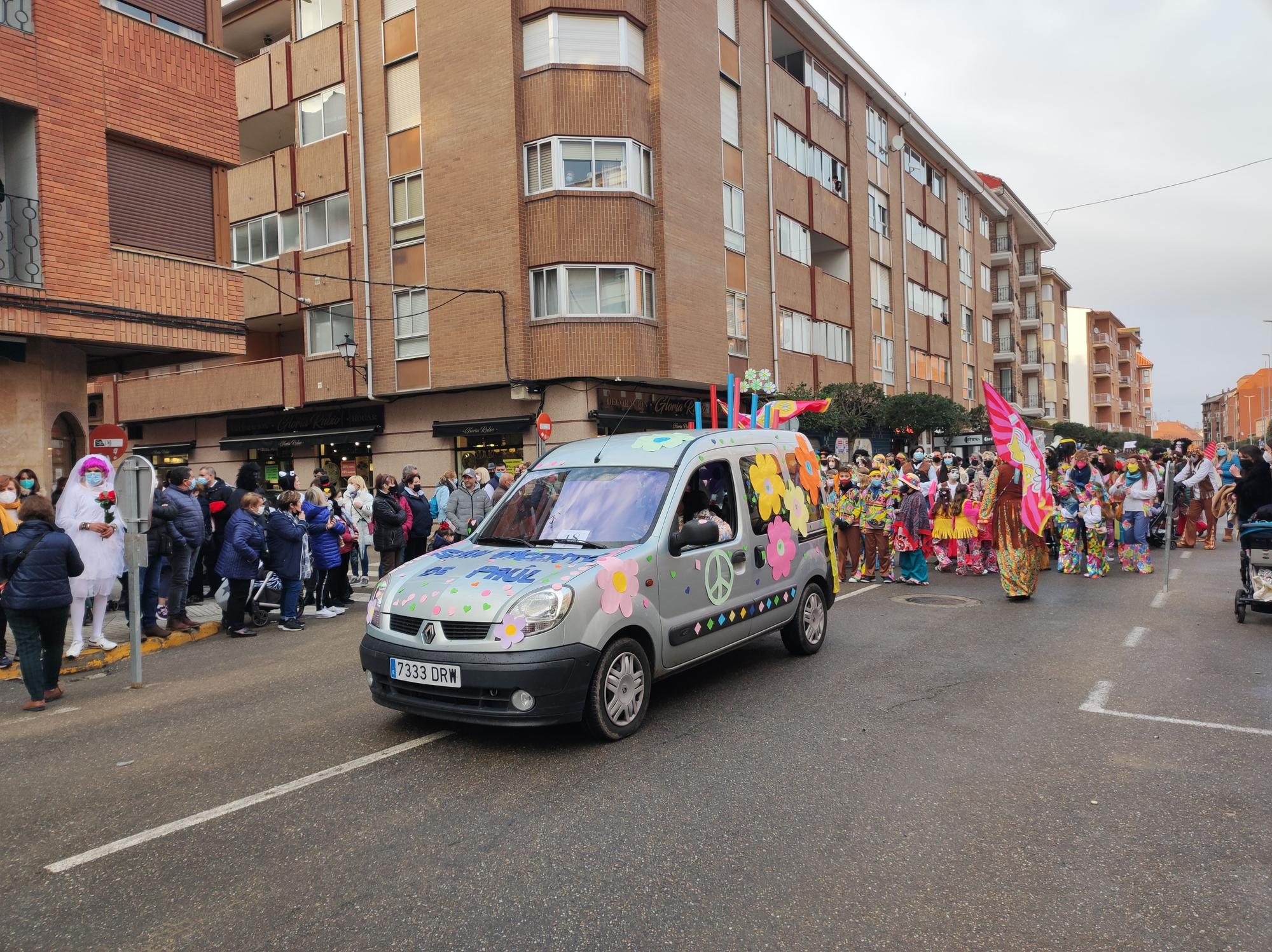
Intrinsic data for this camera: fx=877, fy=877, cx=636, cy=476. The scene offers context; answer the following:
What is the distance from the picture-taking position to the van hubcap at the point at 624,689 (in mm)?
5367

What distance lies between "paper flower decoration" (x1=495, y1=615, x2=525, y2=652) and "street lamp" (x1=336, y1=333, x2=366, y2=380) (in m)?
20.0

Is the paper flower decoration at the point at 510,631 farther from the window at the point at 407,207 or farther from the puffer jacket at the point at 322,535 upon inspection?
the window at the point at 407,207

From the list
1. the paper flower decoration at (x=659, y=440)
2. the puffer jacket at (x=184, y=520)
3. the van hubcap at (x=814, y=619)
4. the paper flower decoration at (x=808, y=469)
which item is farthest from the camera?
the puffer jacket at (x=184, y=520)

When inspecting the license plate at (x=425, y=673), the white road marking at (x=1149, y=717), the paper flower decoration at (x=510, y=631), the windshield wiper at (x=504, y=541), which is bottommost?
the white road marking at (x=1149, y=717)

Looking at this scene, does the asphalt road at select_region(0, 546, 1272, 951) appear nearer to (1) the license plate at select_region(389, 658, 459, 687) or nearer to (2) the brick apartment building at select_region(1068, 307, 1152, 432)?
(1) the license plate at select_region(389, 658, 459, 687)

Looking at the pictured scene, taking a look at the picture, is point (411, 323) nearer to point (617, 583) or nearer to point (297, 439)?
point (297, 439)

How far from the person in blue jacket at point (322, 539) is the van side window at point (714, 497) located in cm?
585

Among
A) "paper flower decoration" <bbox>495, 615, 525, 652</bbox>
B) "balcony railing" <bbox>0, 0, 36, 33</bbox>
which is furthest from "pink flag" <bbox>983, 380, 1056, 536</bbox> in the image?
"balcony railing" <bbox>0, 0, 36, 33</bbox>

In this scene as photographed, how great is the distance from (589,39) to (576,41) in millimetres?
328

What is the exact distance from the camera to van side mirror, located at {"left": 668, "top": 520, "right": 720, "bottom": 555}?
5730mm

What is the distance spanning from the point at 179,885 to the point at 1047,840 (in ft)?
12.4

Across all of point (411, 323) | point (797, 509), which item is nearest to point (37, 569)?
point (797, 509)

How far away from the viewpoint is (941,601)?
1093cm

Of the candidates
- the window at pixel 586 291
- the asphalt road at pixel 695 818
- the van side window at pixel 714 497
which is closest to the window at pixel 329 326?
the window at pixel 586 291
